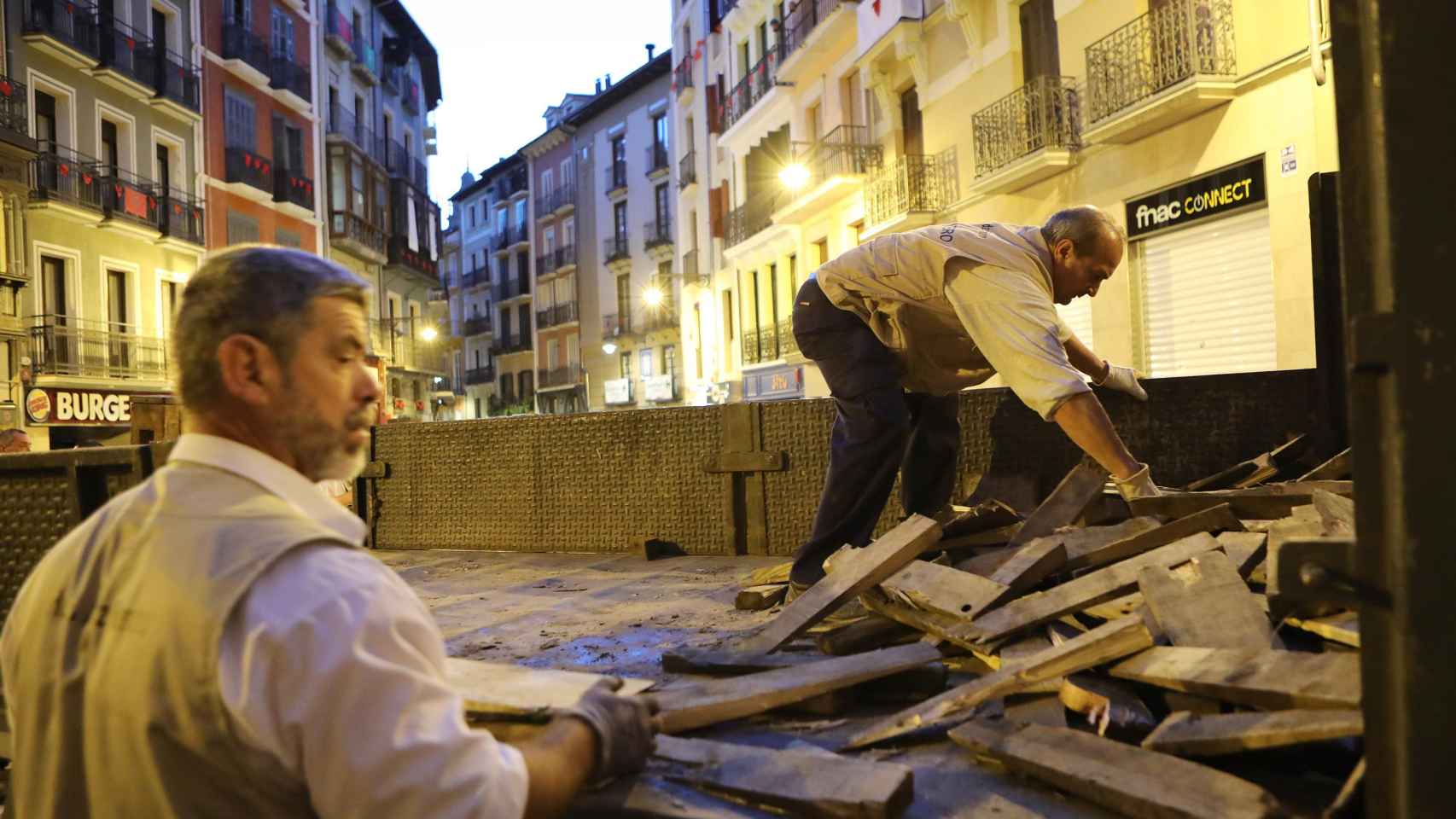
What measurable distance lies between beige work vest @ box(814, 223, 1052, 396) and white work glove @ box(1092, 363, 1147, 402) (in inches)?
25.0

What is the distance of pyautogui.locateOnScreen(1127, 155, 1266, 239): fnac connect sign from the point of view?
12898mm

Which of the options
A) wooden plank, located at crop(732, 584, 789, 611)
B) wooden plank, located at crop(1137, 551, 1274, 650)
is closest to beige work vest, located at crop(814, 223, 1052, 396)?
wooden plank, located at crop(732, 584, 789, 611)

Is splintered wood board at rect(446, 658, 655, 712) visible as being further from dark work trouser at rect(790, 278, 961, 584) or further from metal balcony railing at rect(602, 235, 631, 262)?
metal balcony railing at rect(602, 235, 631, 262)

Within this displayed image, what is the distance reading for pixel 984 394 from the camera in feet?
17.6

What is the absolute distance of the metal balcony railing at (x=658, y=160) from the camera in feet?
147

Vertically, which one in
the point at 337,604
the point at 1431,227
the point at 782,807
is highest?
the point at 1431,227

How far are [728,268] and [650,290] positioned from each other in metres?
10.3

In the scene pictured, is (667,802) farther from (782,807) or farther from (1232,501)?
(1232,501)

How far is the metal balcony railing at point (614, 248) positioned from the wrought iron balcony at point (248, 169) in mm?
18426

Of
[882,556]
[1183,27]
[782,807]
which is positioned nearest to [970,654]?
[882,556]

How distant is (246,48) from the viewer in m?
30.8

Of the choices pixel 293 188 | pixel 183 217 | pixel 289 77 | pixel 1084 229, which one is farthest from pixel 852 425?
pixel 289 77

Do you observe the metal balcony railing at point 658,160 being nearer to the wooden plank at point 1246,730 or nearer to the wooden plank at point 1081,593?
the wooden plank at point 1081,593

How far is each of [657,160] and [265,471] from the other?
45034 millimetres
